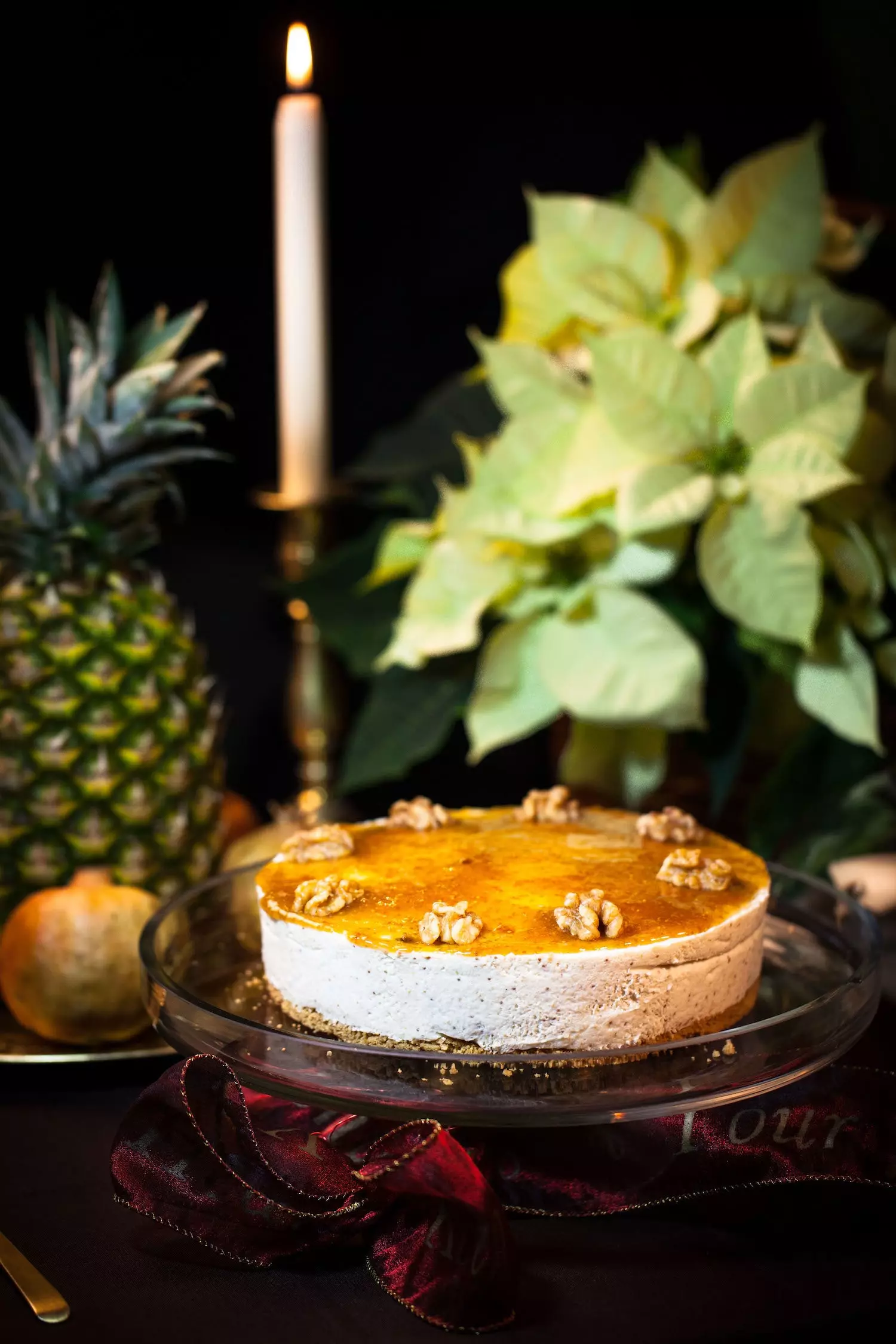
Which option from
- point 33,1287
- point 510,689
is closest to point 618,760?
point 510,689

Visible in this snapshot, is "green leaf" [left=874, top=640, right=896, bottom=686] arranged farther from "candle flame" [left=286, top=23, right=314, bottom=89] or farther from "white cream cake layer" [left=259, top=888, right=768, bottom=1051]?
"candle flame" [left=286, top=23, right=314, bottom=89]

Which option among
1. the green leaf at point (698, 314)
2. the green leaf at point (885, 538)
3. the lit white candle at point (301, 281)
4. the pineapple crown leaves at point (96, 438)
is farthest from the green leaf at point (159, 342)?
the green leaf at point (885, 538)

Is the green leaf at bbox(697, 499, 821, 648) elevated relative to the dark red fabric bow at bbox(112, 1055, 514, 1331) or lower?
elevated

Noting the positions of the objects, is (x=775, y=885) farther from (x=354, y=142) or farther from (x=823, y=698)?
(x=354, y=142)

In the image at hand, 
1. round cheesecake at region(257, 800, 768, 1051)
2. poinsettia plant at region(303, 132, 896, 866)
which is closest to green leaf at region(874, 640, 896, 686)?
poinsettia plant at region(303, 132, 896, 866)

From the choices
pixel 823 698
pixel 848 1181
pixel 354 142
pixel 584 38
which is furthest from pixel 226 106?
pixel 848 1181

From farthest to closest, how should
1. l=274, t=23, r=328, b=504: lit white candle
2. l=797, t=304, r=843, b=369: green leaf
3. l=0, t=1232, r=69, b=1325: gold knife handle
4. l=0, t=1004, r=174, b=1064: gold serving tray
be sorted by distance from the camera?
1. l=274, t=23, r=328, b=504: lit white candle
2. l=797, t=304, r=843, b=369: green leaf
3. l=0, t=1004, r=174, b=1064: gold serving tray
4. l=0, t=1232, r=69, b=1325: gold knife handle
